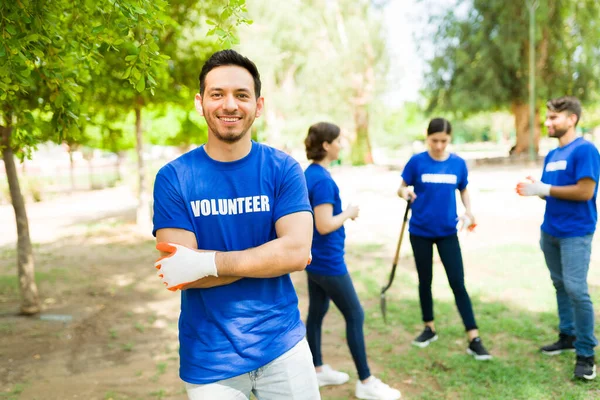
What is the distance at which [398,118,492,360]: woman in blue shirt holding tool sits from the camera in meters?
4.38

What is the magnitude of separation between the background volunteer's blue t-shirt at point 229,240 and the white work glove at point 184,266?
14 cm

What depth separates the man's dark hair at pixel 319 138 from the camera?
12.1 feet

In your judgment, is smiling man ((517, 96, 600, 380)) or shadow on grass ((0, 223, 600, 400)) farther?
shadow on grass ((0, 223, 600, 400))

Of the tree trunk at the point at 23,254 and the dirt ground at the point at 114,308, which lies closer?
the dirt ground at the point at 114,308

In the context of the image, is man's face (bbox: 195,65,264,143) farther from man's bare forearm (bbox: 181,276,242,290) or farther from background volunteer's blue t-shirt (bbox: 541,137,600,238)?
background volunteer's blue t-shirt (bbox: 541,137,600,238)

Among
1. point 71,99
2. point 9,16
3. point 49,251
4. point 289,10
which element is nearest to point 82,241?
point 49,251

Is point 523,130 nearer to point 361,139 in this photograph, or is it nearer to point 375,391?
point 361,139

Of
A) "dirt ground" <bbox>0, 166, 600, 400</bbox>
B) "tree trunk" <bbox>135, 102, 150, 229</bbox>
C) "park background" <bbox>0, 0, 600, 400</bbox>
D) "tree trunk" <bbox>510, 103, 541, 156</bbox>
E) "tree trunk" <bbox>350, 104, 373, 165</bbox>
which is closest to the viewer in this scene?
"park background" <bbox>0, 0, 600, 400</bbox>

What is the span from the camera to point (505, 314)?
5398 mm

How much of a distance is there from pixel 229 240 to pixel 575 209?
9.74 feet

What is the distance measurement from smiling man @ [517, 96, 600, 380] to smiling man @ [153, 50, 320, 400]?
8.55 feet

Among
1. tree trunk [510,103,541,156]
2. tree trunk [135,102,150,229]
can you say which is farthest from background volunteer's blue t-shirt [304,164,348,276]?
tree trunk [510,103,541,156]

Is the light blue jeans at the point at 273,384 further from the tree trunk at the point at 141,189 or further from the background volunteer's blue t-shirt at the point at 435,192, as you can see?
the tree trunk at the point at 141,189

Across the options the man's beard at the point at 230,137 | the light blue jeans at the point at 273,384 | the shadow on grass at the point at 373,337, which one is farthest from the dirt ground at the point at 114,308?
the man's beard at the point at 230,137
